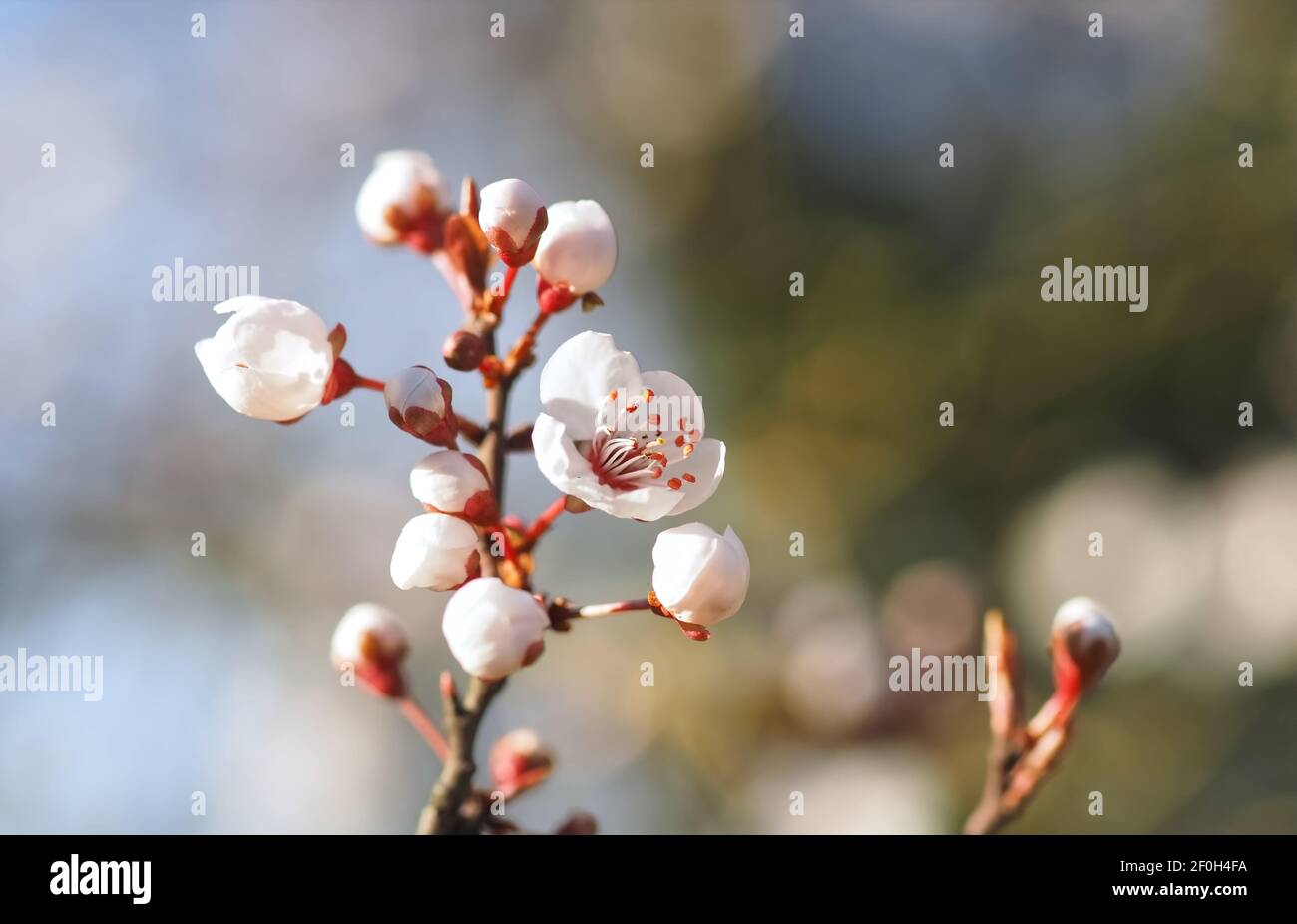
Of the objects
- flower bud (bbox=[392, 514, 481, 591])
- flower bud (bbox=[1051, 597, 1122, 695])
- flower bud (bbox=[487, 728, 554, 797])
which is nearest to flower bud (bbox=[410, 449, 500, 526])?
flower bud (bbox=[392, 514, 481, 591])

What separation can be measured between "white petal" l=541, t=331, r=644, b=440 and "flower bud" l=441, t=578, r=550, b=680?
170 millimetres

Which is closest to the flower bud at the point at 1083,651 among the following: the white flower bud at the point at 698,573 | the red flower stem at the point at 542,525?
the white flower bud at the point at 698,573

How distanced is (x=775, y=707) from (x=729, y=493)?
48 cm

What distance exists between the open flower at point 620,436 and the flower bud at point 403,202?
0.26 meters

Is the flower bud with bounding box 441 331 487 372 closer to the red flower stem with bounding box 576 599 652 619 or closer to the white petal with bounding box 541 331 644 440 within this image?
the white petal with bounding box 541 331 644 440

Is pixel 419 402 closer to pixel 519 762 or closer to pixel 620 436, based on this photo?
pixel 620 436

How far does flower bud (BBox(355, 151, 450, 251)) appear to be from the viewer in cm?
98

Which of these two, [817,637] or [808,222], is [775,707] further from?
[808,222]

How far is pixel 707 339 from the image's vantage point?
236 cm

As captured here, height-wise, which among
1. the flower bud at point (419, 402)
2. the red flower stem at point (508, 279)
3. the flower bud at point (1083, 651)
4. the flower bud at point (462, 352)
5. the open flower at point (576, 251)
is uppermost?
the open flower at point (576, 251)

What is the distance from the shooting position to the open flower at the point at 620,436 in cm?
79

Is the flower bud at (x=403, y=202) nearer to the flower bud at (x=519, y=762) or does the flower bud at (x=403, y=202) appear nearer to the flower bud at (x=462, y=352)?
the flower bud at (x=462, y=352)

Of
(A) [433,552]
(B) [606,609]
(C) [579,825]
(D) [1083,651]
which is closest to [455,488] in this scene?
(A) [433,552]
